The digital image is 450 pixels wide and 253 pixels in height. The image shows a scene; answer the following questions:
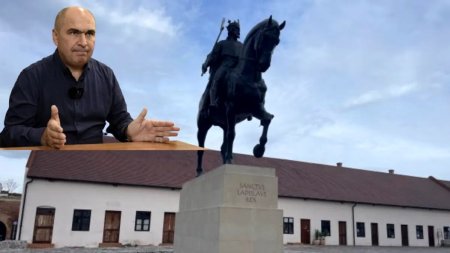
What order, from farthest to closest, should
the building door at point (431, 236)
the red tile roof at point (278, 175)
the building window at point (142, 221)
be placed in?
the building door at point (431, 236)
the building window at point (142, 221)
the red tile roof at point (278, 175)

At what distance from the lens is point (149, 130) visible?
4.35 ft

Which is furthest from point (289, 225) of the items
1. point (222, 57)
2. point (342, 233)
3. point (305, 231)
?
point (222, 57)

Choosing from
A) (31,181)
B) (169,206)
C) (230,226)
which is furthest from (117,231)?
(230,226)

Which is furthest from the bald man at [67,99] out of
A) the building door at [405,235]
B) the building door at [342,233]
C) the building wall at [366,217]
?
the building door at [405,235]

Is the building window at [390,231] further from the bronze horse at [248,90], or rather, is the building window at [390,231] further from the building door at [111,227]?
the bronze horse at [248,90]

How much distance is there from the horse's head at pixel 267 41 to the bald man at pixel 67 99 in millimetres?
4810

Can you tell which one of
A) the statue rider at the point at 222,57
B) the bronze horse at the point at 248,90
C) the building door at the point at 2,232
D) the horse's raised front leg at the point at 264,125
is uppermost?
the statue rider at the point at 222,57

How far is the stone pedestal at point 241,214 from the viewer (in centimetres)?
621

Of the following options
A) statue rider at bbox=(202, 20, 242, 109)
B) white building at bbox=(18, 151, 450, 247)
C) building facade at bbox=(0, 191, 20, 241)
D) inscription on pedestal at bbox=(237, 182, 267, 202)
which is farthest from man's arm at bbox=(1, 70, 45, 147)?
building facade at bbox=(0, 191, 20, 241)

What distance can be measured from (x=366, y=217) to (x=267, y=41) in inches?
1099

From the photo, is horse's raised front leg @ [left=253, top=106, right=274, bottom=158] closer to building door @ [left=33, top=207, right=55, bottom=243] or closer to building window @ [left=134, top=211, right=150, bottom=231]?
building window @ [left=134, top=211, right=150, bottom=231]

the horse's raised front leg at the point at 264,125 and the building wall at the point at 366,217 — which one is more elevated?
the horse's raised front leg at the point at 264,125

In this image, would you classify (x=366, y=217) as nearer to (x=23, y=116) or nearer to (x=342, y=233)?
(x=342, y=233)

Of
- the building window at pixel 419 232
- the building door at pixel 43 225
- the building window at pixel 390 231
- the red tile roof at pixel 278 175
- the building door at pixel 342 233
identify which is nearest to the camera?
the building door at pixel 43 225
